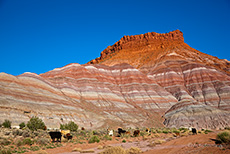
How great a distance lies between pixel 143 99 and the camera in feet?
261

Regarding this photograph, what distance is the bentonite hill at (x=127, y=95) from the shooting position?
52316mm

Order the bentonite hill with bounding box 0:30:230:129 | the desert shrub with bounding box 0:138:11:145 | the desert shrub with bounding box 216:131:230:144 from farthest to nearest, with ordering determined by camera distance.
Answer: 1. the bentonite hill with bounding box 0:30:230:129
2. the desert shrub with bounding box 0:138:11:145
3. the desert shrub with bounding box 216:131:230:144

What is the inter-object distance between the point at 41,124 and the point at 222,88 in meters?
69.0

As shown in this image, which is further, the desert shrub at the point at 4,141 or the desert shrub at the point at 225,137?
the desert shrub at the point at 4,141

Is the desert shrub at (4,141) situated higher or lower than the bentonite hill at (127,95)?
lower

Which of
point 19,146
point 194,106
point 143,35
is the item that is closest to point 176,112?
point 194,106

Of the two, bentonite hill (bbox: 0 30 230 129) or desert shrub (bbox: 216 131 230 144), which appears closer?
desert shrub (bbox: 216 131 230 144)

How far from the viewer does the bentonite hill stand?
172 ft

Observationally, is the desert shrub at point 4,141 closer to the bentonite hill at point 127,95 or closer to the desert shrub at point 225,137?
the desert shrub at point 225,137

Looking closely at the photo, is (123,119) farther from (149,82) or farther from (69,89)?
(149,82)

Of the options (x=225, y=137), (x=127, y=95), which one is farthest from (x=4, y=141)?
(x=127, y=95)

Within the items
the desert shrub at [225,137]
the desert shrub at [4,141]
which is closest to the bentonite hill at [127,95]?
the desert shrub at [4,141]

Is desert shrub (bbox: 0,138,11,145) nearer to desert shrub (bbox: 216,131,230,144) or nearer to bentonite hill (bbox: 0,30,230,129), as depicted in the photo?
desert shrub (bbox: 216,131,230,144)

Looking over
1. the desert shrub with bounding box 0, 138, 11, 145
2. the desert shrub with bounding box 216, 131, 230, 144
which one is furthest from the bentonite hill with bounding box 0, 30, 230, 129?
the desert shrub with bounding box 216, 131, 230, 144
